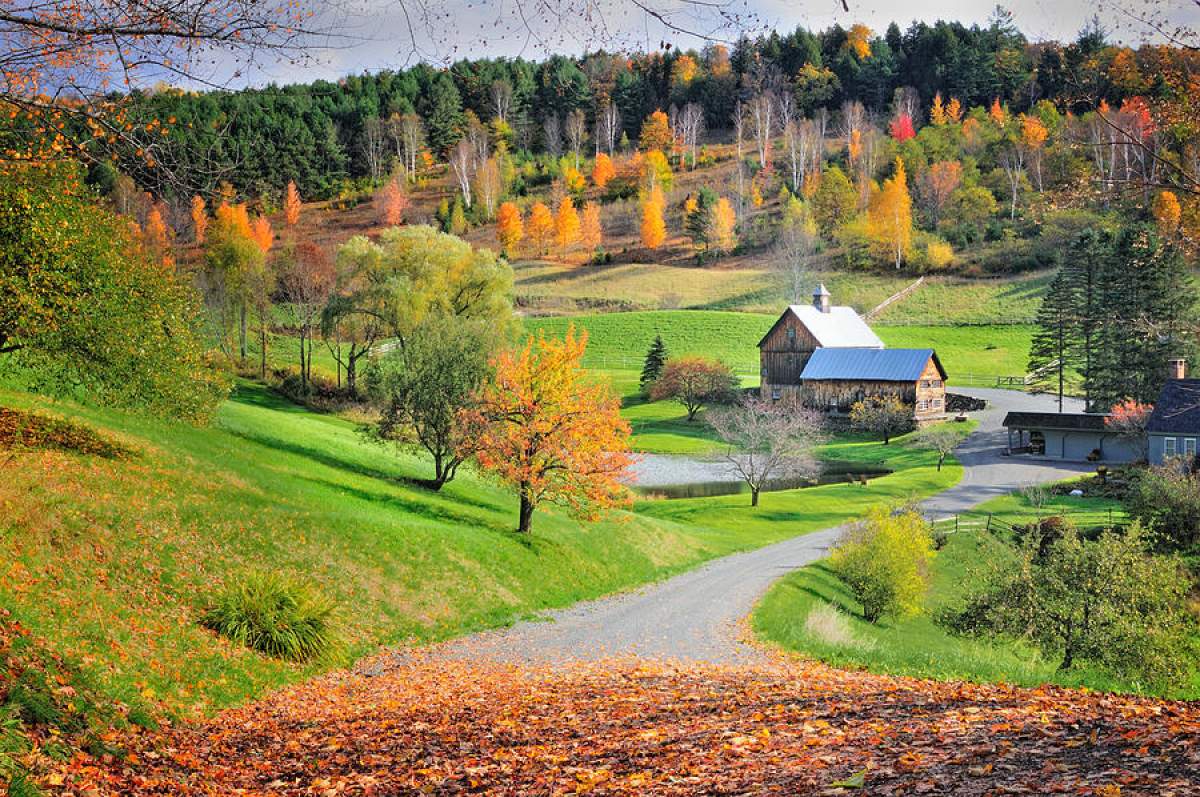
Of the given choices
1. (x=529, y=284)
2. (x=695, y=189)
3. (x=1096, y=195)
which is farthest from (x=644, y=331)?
(x=1096, y=195)

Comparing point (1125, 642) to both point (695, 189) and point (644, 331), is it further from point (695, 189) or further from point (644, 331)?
point (695, 189)

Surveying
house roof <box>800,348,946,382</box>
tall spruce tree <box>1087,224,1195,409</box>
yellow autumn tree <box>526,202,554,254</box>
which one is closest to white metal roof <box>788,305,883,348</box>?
house roof <box>800,348,946,382</box>

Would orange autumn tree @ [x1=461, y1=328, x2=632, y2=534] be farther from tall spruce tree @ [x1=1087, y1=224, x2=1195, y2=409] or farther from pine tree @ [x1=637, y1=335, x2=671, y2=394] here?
pine tree @ [x1=637, y1=335, x2=671, y2=394]

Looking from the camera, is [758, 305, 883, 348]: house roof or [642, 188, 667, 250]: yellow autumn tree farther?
[642, 188, 667, 250]: yellow autumn tree

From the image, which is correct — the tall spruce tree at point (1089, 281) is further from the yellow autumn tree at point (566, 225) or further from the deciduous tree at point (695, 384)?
the yellow autumn tree at point (566, 225)

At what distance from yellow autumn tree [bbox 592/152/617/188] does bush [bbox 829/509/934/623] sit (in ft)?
387

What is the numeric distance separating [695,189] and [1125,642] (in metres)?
121

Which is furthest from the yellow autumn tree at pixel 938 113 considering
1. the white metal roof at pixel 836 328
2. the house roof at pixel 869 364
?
the house roof at pixel 869 364

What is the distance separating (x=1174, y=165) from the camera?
9.90 meters

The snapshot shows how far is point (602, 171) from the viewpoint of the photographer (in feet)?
472

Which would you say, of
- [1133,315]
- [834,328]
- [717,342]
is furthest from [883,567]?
[717,342]

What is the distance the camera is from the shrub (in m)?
23.4

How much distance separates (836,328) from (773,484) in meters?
28.5

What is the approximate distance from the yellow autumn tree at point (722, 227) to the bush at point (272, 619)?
106488 mm
